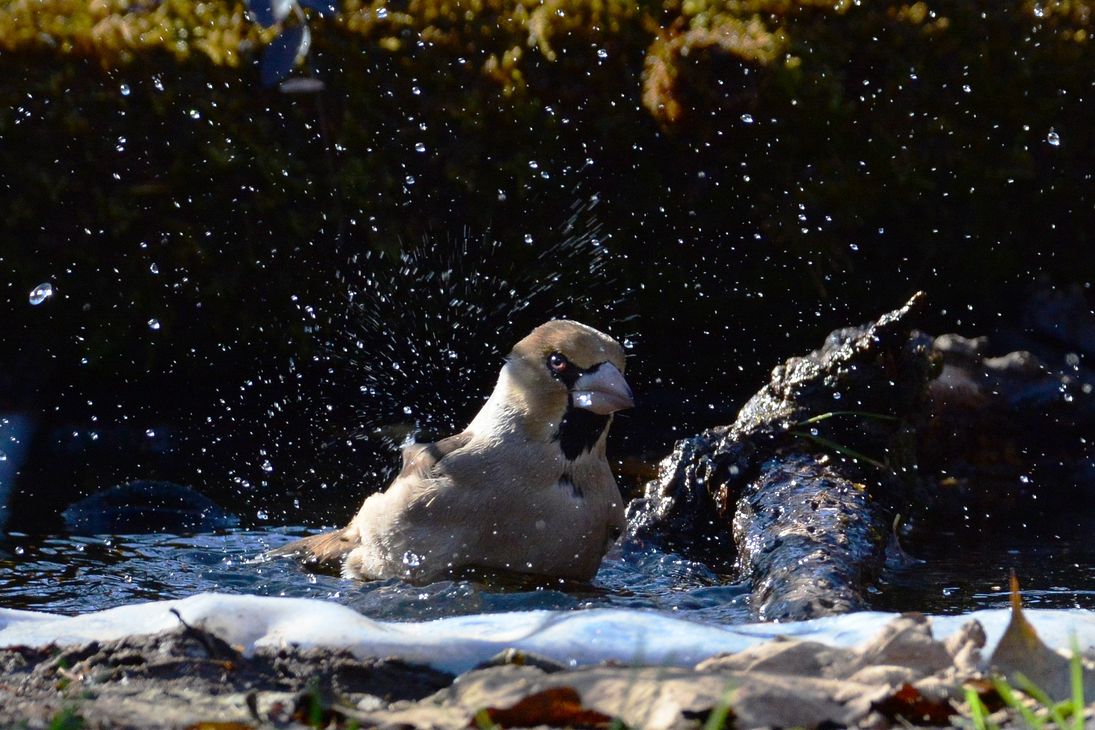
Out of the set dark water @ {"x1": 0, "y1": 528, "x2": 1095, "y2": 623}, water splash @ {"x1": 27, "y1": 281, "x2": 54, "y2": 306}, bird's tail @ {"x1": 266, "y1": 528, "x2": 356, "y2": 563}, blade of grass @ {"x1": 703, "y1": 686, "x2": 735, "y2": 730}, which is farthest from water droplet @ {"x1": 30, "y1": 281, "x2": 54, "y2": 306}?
blade of grass @ {"x1": 703, "y1": 686, "x2": 735, "y2": 730}

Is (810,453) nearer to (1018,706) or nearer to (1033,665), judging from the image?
(1033,665)

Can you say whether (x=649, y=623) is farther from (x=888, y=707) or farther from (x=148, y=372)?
(x=148, y=372)

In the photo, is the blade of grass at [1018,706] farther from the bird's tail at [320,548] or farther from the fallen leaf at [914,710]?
the bird's tail at [320,548]

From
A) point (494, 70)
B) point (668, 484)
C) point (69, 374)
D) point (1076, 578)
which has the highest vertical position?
point (494, 70)

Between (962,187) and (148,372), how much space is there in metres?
4.65

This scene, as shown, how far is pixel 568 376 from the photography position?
4.30 metres

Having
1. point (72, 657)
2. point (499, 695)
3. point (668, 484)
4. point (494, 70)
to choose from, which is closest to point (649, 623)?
point (499, 695)

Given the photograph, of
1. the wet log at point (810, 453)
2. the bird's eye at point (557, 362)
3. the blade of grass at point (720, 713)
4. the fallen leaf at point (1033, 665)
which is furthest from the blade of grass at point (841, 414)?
the blade of grass at point (720, 713)

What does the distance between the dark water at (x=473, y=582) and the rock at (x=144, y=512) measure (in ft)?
0.39

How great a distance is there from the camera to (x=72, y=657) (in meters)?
2.24

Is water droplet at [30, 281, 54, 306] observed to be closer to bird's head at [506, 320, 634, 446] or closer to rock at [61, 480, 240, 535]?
rock at [61, 480, 240, 535]

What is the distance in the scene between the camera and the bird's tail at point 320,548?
4.55 meters

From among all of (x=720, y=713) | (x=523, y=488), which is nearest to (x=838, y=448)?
(x=523, y=488)

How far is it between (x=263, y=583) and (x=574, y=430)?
1167 mm
